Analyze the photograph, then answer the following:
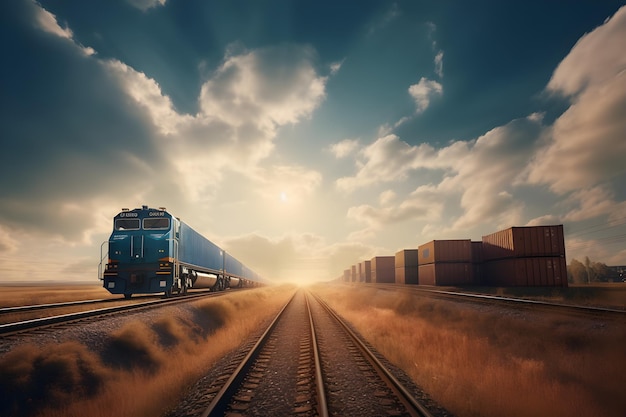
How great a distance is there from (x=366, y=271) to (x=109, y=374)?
68.3 meters

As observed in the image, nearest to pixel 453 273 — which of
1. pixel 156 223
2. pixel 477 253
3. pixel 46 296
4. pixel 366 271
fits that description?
pixel 477 253

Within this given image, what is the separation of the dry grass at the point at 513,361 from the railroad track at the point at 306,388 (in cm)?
86

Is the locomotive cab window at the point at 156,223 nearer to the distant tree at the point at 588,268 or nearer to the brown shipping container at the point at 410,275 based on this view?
the brown shipping container at the point at 410,275

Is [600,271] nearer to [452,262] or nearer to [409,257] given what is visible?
[409,257]

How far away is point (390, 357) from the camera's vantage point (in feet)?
29.0

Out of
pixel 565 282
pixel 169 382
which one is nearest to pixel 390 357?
pixel 169 382

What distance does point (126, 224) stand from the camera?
1794 centimetres

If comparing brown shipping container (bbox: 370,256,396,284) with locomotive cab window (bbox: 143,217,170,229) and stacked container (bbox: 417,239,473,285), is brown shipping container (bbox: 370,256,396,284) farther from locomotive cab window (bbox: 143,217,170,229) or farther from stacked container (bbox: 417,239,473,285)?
locomotive cab window (bbox: 143,217,170,229)

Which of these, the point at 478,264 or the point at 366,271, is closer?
the point at 478,264

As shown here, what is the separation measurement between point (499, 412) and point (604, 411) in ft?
6.36

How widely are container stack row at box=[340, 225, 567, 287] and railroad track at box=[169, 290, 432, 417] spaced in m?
23.5

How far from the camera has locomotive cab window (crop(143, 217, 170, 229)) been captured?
17984 mm

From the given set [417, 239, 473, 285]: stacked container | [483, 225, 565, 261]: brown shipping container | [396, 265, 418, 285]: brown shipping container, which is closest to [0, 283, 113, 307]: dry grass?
[417, 239, 473, 285]: stacked container

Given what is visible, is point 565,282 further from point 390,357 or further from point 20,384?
point 20,384
